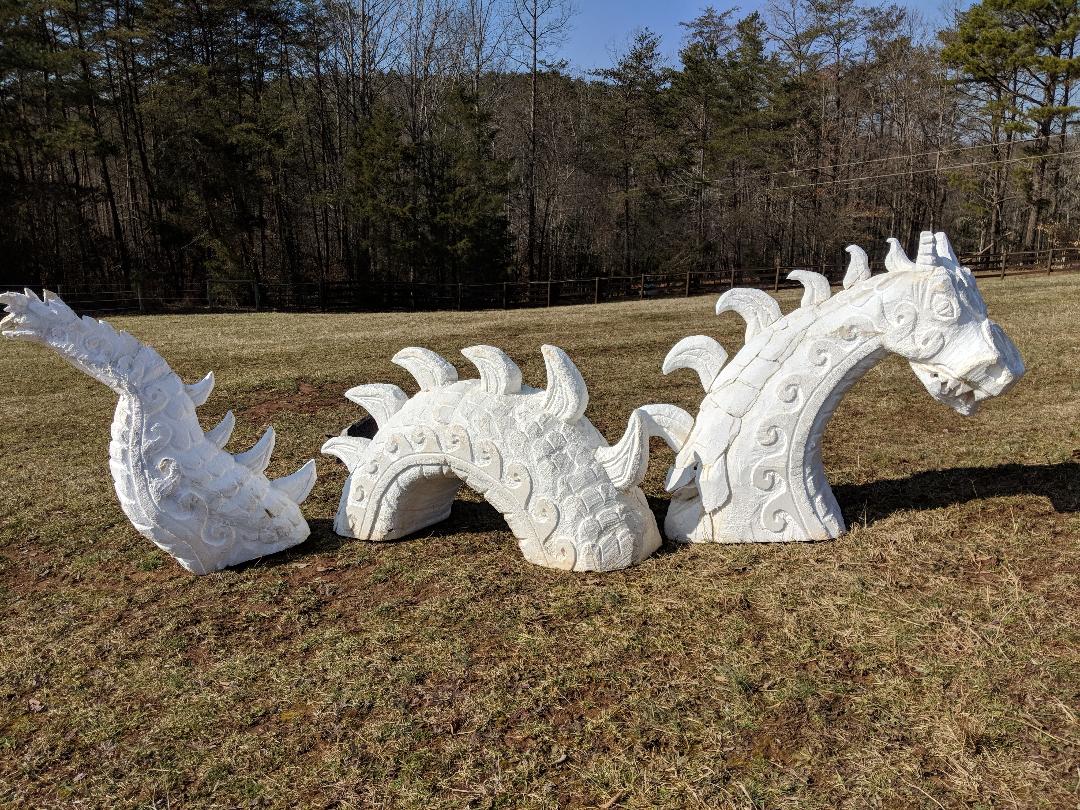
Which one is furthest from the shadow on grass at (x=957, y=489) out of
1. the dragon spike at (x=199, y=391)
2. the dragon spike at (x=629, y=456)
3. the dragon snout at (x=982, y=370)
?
the dragon spike at (x=199, y=391)

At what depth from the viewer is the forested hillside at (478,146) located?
22328 mm

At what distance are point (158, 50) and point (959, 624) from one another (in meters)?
27.3

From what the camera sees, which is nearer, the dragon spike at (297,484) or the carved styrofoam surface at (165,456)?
the carved styrofoam surface at (165,456)

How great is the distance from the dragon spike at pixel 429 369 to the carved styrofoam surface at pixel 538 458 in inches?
1.0

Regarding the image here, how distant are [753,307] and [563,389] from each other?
4.30ft

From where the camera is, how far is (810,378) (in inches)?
156

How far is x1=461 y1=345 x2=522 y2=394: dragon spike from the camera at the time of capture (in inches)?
154

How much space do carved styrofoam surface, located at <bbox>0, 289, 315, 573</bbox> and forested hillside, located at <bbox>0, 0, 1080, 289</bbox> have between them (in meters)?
19.9

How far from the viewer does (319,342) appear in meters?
13.4

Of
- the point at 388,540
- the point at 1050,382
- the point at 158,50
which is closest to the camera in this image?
the point at 388,540

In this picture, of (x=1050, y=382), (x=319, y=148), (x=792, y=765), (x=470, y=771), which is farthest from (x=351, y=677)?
(x=319, y=148)

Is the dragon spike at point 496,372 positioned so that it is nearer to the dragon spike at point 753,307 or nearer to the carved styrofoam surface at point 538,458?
the carved styrofoam surface at point 538,458

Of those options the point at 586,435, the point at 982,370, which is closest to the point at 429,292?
the point at 586,435

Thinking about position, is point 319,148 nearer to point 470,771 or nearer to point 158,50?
point 158,50
